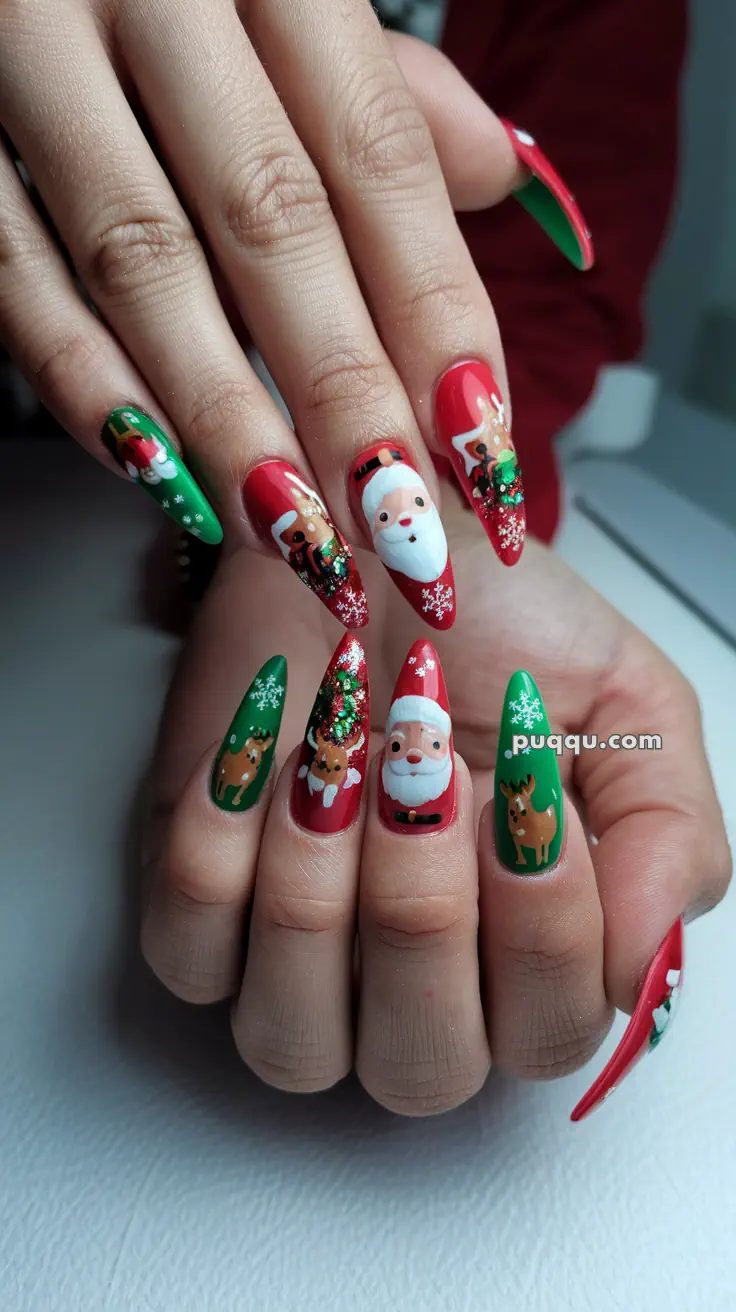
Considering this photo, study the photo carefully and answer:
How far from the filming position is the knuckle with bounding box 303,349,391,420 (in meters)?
0.49

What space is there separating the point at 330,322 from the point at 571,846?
0.92 feet

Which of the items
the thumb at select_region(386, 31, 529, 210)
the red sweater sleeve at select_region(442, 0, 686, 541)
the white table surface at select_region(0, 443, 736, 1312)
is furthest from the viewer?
the red sweater sleeve at select_region(442, 0, 686, 541)

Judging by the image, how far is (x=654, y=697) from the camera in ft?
1.98

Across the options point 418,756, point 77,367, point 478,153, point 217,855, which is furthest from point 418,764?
point 478,153

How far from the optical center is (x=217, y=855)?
482 mm

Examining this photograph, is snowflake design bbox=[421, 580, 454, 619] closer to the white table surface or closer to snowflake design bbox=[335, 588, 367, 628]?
snowflake design bbox=[335, 588, 367, 628]

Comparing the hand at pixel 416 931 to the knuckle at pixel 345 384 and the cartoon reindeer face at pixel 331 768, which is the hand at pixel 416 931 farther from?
the knuckle at pixel 345 384

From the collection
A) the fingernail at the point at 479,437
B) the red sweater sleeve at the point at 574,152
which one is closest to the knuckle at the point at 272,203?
the fingernail at the point at 479,437

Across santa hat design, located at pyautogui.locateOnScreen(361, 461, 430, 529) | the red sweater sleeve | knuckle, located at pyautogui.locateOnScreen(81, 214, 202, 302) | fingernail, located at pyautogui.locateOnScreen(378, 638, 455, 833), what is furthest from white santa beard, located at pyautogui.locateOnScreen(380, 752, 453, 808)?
the red sweater sleeve

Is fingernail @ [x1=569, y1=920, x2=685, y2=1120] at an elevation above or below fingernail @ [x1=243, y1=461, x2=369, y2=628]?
below

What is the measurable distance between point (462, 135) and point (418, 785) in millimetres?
383

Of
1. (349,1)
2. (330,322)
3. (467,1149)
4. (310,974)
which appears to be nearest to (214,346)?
(330,322)

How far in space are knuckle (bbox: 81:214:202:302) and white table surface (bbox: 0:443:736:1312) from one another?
0.32 m

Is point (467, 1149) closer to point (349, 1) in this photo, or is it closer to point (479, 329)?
point (479, 329)
